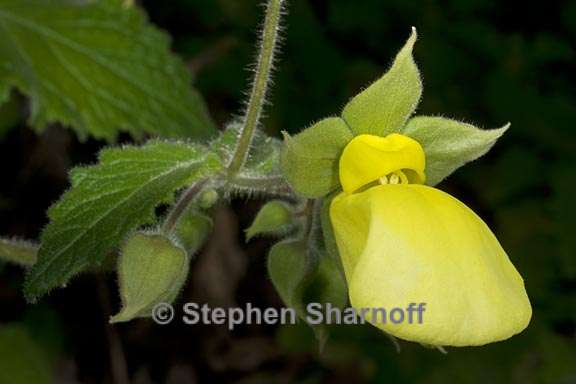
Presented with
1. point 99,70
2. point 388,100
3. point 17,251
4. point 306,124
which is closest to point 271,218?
point 388,100

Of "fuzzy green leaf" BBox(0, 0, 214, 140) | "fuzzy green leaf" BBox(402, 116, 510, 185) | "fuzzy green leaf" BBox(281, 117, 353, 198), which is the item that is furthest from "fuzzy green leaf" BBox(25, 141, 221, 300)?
"fuzzy green leaf" BBox(0, 0, 214, 140)

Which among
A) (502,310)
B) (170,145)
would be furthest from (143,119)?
(502,310)

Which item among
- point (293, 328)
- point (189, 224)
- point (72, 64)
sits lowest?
point (293, 328)

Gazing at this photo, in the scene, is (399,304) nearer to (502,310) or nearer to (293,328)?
(502,310)

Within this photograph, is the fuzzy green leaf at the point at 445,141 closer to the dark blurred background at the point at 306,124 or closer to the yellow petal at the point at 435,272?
the yellow petal at the point at 435,272

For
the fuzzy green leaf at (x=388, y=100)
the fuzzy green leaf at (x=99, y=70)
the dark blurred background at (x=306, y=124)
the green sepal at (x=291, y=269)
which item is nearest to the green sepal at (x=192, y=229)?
the green sepal at (x=291, y=269)

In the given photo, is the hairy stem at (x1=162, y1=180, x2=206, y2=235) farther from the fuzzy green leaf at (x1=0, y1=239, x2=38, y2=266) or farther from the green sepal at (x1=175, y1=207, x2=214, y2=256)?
the fuzzy green leaf at (x1=0, y1=239, x2=38, y2=266)
